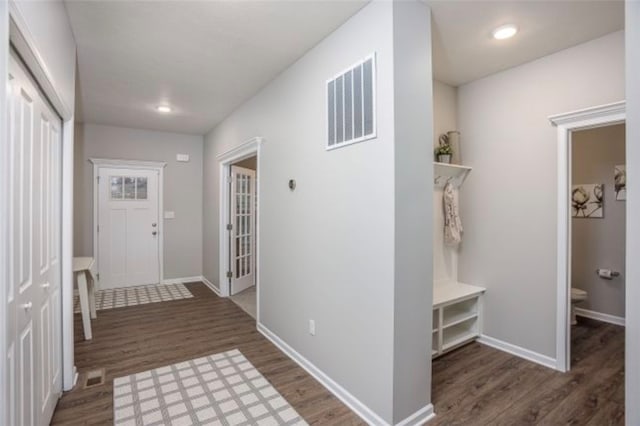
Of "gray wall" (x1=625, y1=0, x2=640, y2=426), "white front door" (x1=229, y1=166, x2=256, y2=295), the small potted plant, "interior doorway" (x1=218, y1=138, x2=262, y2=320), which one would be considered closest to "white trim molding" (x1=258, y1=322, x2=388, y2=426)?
"gray wall" (x1=625, y1=0, x2=640, y2=426)

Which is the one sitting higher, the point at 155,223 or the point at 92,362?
the point at 155,223

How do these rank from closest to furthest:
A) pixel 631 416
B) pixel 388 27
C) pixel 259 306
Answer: pixel 631 416
pixel 388 27
pixel 259 306

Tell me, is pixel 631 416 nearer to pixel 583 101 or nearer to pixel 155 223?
pixel 583 101

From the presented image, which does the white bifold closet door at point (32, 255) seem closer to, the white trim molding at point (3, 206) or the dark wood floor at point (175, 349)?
the white trim molding at point (3, 206)

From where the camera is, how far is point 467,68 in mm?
2965

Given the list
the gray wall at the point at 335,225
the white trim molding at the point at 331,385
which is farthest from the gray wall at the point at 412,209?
the white trim molding at the point at 331,385

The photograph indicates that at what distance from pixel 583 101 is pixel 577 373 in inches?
85.3

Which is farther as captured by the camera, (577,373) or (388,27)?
(577,373)

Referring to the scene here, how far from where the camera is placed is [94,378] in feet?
8.37

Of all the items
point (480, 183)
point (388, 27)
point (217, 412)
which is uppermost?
point (388, 27)

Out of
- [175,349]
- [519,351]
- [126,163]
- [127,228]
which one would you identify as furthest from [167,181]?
[519,351]

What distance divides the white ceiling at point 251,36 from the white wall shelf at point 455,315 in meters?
2.08

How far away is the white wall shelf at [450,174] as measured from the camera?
3.17 meters

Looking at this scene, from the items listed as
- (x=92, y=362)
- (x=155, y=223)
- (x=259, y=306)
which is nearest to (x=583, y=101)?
(x=259, y=306)
